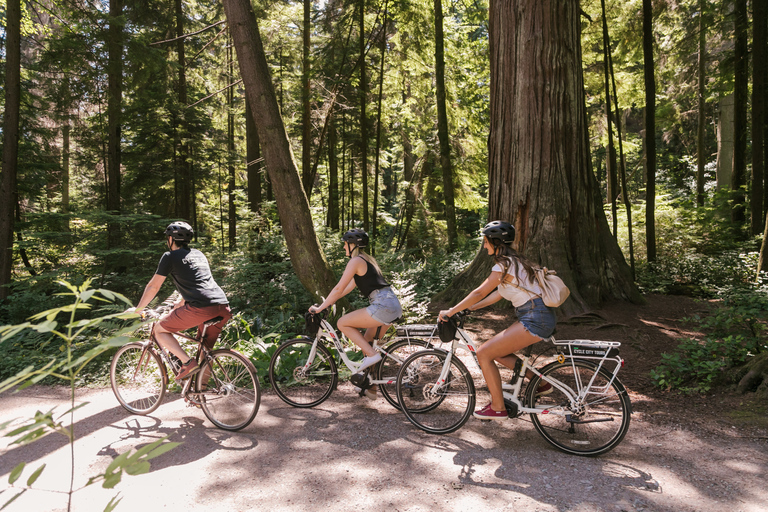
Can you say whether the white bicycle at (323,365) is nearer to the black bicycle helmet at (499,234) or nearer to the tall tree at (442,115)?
the black bicycle helmet at (499,234)

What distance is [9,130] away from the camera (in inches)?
464

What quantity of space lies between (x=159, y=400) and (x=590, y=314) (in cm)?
650

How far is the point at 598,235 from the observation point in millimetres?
8773

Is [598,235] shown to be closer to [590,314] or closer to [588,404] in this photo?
[590,314]

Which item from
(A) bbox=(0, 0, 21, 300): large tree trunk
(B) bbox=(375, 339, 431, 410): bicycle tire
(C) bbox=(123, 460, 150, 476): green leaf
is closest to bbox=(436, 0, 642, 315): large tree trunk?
(B) bbox=(375, 339, 431, 410): bicycle tire

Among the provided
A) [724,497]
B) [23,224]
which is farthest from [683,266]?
[23,224]

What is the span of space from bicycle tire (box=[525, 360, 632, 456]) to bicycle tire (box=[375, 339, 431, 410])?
132cm

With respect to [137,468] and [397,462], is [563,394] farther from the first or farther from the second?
[137,468]

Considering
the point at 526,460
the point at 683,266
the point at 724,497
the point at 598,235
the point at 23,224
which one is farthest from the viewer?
the point at 23,224

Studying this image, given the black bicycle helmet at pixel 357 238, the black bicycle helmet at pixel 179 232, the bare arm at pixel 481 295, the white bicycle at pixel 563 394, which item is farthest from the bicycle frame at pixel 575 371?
the black bicycle helmet at pixel 179 232

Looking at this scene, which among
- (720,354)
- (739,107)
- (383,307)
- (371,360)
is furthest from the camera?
(739,107)

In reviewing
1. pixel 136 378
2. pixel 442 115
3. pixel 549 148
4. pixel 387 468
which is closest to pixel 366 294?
pixel 387 468

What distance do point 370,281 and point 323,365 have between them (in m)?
1.26

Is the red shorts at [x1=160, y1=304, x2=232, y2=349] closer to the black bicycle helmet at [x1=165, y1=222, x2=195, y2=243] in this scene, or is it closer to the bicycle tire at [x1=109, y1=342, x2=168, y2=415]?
the bicycle tire at [x1=109, y1=342, x2=168, y2=415]
